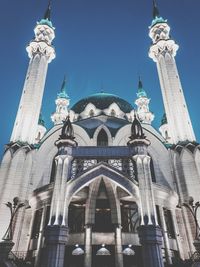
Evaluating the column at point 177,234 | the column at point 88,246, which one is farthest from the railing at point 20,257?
the column at point 177,234

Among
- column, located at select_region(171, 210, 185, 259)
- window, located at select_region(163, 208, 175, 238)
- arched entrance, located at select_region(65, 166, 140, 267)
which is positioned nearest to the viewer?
arched entrance, located at select_region(65, 166, 140, 267)

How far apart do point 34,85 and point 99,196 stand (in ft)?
50.7

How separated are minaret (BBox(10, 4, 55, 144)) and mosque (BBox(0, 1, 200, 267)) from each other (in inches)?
5.7

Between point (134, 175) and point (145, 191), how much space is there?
10.4ft

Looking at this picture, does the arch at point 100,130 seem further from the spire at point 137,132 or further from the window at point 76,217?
the window at point 76,217

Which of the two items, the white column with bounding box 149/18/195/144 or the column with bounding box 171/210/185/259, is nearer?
the column with bounding box 171/210/185/259

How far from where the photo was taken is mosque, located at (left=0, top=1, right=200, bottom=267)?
17.8 meters

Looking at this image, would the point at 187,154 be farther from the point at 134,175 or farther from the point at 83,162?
the point at 83,162

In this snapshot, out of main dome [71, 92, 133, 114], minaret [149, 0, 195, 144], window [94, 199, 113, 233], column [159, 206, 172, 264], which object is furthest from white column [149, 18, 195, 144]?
window [94, 199, 113, 233]

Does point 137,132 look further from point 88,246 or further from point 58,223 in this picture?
point 88,246

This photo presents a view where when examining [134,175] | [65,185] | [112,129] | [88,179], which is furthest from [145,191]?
[112,129]

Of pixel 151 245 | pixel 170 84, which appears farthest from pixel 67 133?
pixel 170 84

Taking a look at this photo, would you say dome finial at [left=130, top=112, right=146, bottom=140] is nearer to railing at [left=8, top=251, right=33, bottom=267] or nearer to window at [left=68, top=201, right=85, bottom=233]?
window at [left=68, top=201, right=85, bottom=233]

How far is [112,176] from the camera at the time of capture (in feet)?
67.2
